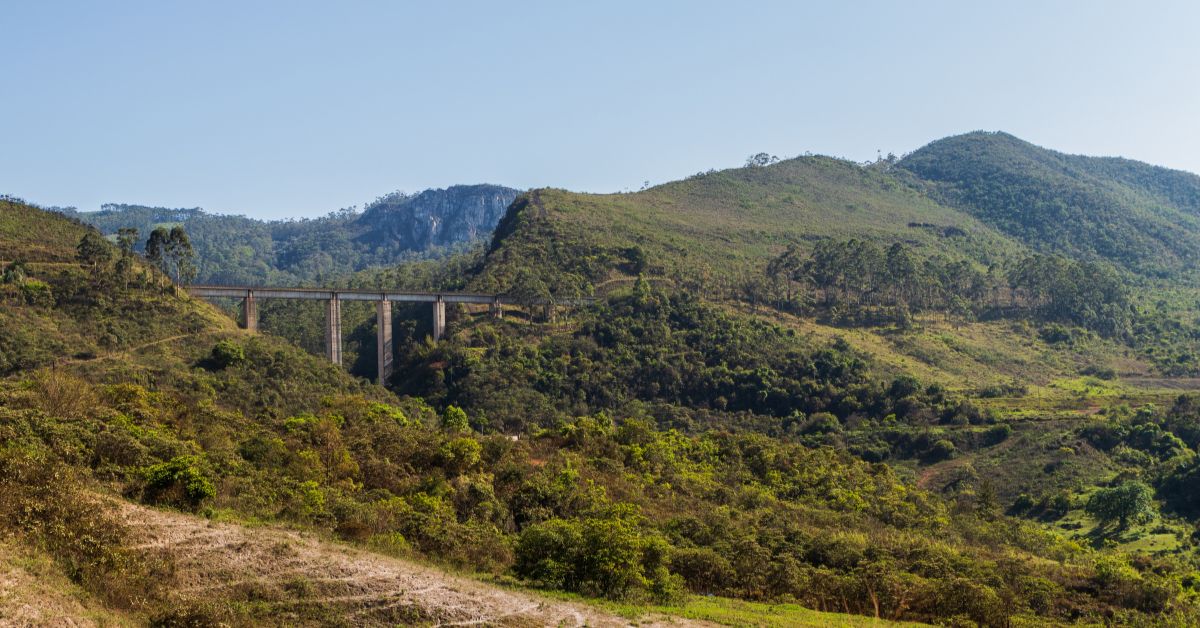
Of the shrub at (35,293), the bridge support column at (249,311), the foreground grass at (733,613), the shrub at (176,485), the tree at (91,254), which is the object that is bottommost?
the foreground grass at (733,613)

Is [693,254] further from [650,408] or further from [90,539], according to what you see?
[90,539]

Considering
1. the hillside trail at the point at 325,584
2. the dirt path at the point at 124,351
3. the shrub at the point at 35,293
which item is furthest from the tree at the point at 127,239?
the hillside trail at the point at 325,584

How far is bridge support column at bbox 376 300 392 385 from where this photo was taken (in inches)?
3622

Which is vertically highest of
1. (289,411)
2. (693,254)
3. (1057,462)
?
(693,254)

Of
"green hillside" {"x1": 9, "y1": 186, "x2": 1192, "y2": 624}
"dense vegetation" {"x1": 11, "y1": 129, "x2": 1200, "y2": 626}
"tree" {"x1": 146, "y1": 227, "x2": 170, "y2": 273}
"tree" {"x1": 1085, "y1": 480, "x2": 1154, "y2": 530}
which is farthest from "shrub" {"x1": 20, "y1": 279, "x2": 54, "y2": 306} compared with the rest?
"tree" {"x1": 1085, "y1": 480, "x2": 1154, "y2": 530}

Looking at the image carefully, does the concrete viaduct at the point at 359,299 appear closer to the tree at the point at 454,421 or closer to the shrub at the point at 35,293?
the shrub at the point at 35,293

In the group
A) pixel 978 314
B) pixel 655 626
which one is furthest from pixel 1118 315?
pixel 655 626

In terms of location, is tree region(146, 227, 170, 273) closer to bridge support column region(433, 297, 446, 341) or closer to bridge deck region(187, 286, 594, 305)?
bridge deck region(187, 286, 594, 305)

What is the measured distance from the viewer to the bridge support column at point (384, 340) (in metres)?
92.0

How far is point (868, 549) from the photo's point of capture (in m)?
35.7

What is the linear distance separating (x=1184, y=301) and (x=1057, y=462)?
307 feet

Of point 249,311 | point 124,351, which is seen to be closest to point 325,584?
point 124,351

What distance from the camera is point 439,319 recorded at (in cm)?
9631

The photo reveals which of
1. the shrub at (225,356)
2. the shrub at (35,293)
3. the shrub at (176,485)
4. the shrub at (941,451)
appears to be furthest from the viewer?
the shrub at (941,451)
